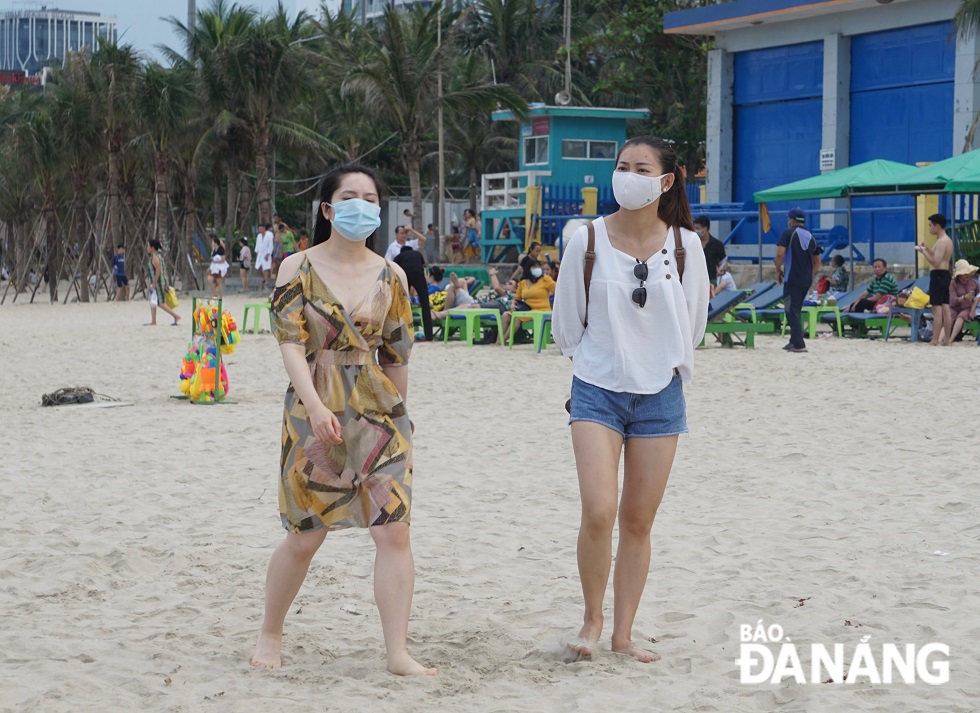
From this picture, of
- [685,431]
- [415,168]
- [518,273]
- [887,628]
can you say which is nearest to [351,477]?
[685,431]

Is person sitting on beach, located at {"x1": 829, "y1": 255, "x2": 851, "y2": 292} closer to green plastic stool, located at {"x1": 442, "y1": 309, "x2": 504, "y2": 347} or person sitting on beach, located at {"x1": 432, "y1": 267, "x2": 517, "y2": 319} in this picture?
person sitting on beach, located at {"x1": 432, "y1": 267, "x2": 517, "y2": 319}

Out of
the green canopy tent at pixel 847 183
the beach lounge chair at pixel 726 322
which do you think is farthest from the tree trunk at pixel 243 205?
the beach lounge chair at pixel 726 322

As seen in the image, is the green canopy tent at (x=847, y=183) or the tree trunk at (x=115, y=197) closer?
the green canopy tent at (x=847, y=183)

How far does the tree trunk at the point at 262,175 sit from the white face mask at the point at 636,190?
30665 mm

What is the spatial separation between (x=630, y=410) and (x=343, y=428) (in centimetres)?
Result: 85

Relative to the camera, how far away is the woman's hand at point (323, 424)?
3758 millimetres

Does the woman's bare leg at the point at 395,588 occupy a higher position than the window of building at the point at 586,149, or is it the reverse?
the window of building at the point at 586,149

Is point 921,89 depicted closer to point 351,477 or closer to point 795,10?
point 795,10

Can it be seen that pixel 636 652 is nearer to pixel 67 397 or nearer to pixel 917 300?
pixel 67 397

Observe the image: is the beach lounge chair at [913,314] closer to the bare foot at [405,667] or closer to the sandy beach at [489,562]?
the sandy beach at [489,562]

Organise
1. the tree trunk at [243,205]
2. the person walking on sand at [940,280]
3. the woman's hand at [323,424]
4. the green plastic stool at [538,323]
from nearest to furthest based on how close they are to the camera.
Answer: the woman's hand at [323,424] < the person walking on sand at [940,280] < the green plastic stool at [538,323] < the tree trunk at [243,205]

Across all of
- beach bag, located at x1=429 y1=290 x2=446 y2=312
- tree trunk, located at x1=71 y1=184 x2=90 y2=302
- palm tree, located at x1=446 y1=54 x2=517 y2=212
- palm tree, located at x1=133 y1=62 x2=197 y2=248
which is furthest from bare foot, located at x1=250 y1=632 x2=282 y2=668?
palm tree, located at x1=446 y1=54 x2=517 y2=212

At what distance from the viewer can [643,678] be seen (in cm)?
393

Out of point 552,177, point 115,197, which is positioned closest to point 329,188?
point 552,177
